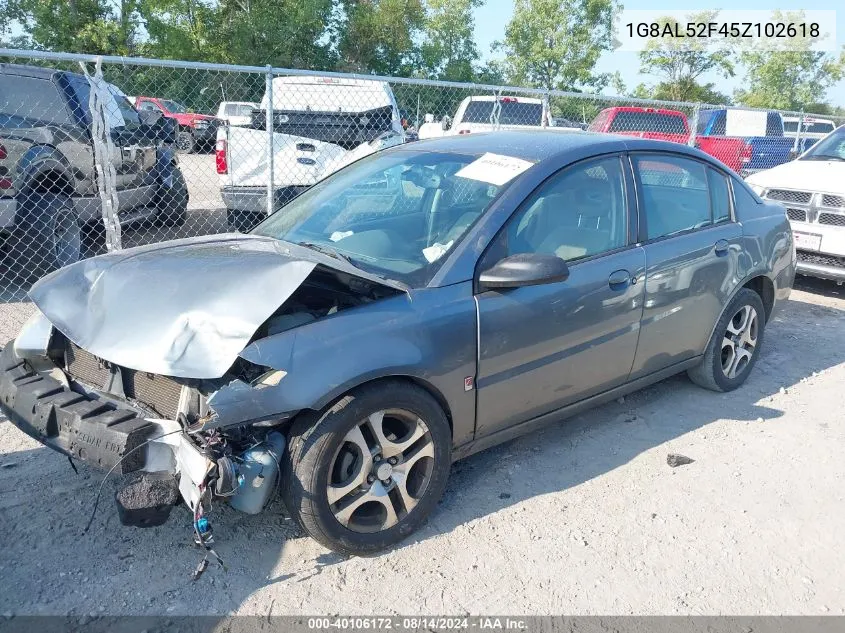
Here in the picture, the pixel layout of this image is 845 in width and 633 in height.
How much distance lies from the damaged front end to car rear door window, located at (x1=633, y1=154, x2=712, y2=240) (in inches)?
71.2

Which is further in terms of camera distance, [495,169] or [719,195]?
[719,195]

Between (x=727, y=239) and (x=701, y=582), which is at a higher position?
(x=727, y=239)

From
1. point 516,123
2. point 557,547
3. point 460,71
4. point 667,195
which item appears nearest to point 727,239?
point 667,195

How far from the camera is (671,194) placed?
158 inches

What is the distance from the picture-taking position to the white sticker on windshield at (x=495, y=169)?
3.28 metres

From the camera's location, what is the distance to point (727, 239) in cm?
418

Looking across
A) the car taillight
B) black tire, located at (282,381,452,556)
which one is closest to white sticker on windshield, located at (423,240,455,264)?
black tire, located at (282,381,452,556)

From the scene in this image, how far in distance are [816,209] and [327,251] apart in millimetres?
5981

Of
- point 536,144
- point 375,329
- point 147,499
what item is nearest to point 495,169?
point 536,144

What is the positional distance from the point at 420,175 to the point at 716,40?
42292mm

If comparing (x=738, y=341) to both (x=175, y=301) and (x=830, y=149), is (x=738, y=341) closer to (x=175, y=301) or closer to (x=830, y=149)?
(x=175, y=301)

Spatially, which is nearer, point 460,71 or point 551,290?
point 551,290

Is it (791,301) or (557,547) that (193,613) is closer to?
(557,547)

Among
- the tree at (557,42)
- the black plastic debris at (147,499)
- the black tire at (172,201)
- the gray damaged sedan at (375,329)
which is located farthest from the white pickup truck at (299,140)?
the tree at (557,42)
